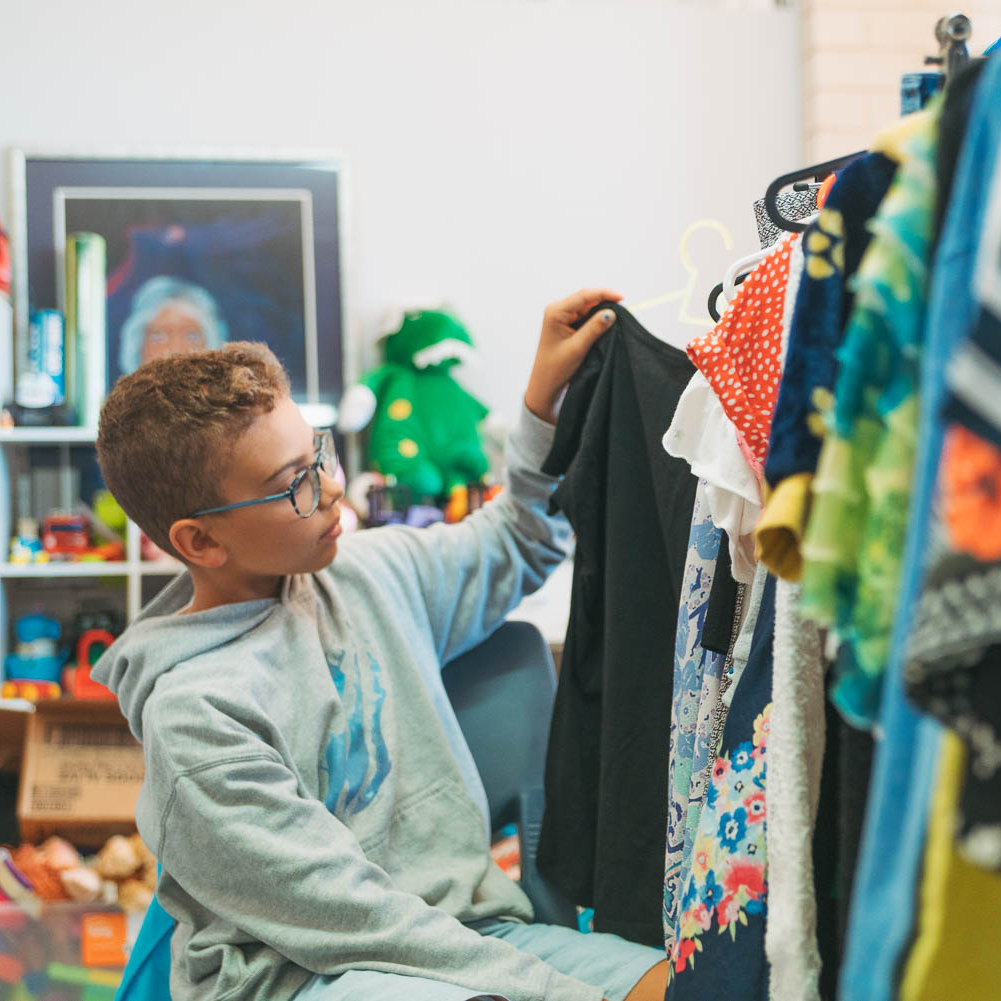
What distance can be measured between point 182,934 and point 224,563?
416 millimetres

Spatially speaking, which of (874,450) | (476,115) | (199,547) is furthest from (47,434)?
(874,450)

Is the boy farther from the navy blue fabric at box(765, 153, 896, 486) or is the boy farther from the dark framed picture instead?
the dark framed picture

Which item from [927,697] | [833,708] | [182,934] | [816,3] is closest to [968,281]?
[927,697]

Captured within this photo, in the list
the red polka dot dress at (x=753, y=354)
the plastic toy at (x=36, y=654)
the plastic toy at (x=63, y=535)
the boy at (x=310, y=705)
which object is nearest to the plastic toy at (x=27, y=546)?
the plastic toy at (x=63, y=535)

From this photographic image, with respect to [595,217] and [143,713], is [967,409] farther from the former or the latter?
[595,217]

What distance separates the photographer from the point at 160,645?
1172 mm

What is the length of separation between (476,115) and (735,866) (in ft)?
8.94

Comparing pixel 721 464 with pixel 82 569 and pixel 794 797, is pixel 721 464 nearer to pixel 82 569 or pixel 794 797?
pixel 794 797

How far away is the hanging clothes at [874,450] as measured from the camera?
51 cm

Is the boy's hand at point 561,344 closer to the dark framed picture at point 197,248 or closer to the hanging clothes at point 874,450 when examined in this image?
the hanging clothes at point 874,450

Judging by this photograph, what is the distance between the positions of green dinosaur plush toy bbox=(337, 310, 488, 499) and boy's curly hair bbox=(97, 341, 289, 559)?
153 centimetres

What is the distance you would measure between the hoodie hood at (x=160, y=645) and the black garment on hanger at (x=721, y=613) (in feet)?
1.83

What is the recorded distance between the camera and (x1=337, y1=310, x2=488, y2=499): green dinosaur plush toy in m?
2.82

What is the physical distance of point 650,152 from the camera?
3.16 meters
